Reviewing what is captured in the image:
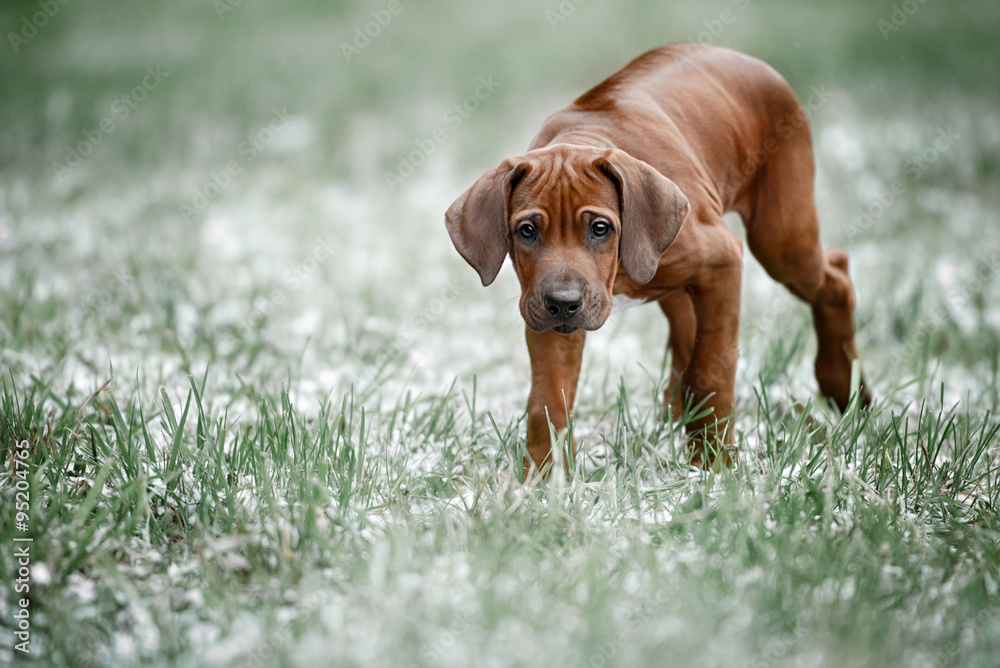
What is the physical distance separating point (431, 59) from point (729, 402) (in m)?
8.40

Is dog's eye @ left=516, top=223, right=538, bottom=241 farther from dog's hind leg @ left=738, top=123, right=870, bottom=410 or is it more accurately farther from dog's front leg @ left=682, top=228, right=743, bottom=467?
dog's hind leg @ left=738, top=123, right=870, bottom=410

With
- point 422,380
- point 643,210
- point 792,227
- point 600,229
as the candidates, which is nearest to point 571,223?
point 600,229

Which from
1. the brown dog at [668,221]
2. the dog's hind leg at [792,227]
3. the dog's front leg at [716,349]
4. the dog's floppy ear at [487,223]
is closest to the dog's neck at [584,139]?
the brown dog at [668,221]

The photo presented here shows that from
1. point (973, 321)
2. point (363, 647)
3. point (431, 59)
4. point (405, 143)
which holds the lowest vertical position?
point (973, 321)

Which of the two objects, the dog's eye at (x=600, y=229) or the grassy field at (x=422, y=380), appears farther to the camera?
the dog's eye at (x=600, y=229)

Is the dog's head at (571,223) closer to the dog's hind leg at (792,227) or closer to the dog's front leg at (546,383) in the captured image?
the dog's front leg at (546,383)

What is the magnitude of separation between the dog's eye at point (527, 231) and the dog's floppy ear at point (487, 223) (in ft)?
0.19

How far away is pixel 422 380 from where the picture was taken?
5.05 m

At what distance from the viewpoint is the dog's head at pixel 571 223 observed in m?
3.20

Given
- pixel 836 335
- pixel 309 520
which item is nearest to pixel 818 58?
pixel 836 335

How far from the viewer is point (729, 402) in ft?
12.4

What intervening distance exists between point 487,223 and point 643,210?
1.75 feet

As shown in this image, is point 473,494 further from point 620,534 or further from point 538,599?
point 538,599

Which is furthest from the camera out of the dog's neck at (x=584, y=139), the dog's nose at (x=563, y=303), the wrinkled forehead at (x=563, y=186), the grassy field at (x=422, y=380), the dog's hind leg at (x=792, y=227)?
the dog's hind leg at (x=792, y=227)
